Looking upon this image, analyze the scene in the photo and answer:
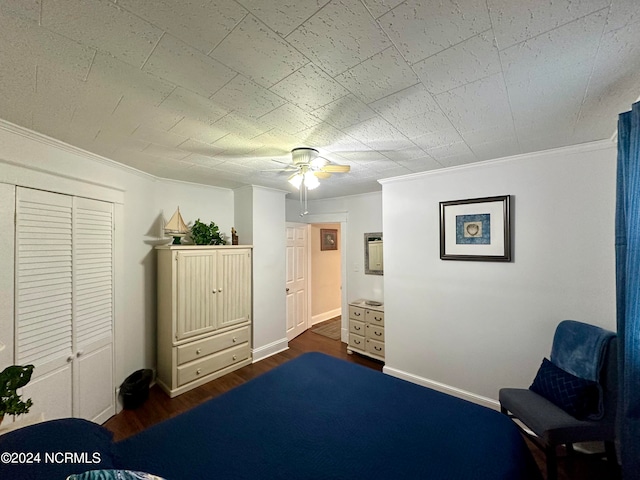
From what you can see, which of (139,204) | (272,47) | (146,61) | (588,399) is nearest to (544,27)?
(272,47)

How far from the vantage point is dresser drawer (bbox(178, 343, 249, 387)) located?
3.01 meters

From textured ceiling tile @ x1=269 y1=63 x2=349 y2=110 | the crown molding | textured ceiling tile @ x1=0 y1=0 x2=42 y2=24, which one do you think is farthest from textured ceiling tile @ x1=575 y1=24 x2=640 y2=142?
textured ceiling tile @ x1=0 y1=0 x2=42 y2=24

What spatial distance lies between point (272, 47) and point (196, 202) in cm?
302

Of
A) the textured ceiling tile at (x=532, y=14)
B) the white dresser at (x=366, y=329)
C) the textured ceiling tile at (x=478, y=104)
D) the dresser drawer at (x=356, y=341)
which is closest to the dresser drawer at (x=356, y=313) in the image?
the white dresser at (x=366, y=329)

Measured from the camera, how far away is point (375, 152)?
2289 millimetres

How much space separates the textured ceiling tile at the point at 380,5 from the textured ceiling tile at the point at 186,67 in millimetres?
660

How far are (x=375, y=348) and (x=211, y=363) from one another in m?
2.25

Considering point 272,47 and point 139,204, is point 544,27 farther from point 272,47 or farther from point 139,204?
point 139,204

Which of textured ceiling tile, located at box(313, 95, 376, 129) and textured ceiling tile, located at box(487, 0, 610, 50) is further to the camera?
textured ceiling tile, located at box(313, 95, 376, 129)

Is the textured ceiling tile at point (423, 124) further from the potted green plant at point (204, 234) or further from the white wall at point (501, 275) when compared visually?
the potted green plant at point (204, 234)

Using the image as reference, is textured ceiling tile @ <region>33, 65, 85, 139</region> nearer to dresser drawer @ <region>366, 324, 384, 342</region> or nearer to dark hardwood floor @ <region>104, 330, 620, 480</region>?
dark hardwood floor @ <region>104, 330, 620, 480</region>

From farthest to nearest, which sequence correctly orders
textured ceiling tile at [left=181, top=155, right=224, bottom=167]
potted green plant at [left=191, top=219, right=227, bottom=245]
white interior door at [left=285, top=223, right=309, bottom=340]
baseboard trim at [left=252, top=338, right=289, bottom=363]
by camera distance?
white interior door at [left=285, top=223, right=309, bottom=340] → baseboard trim at [left=252, top=338, right=289, bottom=363] → potted green plant at [left=191, top=219, right=227, bottom=245] → textured ceiling tile at [left=181, top=155, right=224, bottom=167]

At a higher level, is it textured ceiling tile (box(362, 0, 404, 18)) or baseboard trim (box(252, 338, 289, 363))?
textured ceiling tile (box(362, 0, 404, 18))

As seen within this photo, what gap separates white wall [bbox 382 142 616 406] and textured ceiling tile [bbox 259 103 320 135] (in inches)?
72.1
